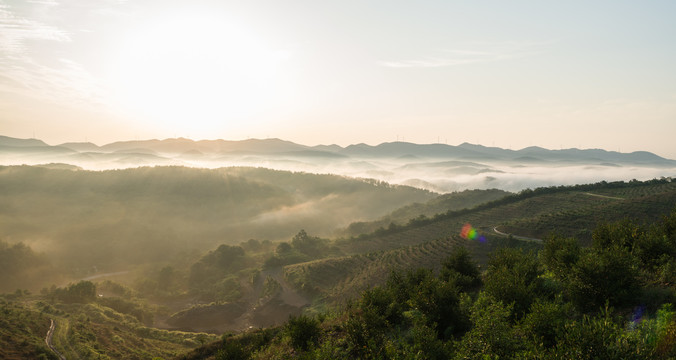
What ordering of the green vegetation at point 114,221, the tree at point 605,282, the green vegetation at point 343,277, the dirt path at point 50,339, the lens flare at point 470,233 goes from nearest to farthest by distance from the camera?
1. the green vegetation at point 343,277
2. the tree at point 605,282
3. the dirt path at point 50,339
4. the lens flare at point 470,233
5. the green vegetation at point 114,221

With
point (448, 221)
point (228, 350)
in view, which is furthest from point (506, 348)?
point (448, 221)

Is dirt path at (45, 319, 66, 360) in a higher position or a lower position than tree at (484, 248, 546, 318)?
lower

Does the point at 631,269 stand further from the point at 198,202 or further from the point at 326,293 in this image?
the point at 198,202

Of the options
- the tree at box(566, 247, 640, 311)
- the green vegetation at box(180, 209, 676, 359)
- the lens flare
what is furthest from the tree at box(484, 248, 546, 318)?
the lens flare

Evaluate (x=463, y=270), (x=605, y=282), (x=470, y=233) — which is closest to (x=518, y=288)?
(x=605, y=282)

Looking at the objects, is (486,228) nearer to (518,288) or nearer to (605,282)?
(605,282)

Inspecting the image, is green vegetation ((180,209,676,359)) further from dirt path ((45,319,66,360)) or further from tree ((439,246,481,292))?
dirt path ((45,319,66,360))

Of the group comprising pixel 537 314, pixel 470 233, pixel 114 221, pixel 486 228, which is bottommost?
pixel 114 221

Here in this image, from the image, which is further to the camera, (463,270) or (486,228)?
(486,228)

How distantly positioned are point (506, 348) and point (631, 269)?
6.47 meters

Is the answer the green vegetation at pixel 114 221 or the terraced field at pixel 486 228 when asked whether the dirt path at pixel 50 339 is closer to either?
the terraced field at pixel 486 228

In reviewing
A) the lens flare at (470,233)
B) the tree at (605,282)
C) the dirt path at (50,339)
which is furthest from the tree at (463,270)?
A: the lens flare at (470,233)

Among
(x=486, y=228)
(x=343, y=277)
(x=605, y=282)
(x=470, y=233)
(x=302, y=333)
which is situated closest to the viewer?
(x=605, y=282)

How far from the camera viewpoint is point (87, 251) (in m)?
118
